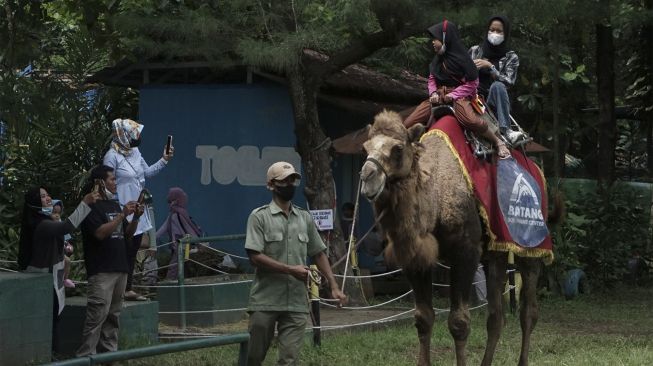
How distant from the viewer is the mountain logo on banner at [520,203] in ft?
34.2

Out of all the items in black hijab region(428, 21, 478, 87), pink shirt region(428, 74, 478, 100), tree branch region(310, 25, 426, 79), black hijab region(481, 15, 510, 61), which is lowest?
pink shirt region(428, 74, 478, 100)

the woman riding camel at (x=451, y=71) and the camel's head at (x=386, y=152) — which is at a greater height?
the woman riding camel at (x=451, y=71)

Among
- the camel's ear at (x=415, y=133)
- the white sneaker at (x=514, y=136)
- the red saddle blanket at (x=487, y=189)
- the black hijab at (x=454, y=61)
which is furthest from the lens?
the white sneaker at (x=514, y=136)

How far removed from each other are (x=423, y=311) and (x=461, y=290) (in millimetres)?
392

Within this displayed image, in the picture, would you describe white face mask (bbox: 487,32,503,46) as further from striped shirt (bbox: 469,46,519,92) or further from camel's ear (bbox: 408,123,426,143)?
camel's ear (bbox: 408,123,426,143)

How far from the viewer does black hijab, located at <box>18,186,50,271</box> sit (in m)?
9.96

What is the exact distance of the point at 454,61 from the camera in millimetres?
10164

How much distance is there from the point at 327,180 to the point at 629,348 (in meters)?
4.99

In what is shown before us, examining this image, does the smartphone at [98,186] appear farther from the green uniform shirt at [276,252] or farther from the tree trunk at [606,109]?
the tree trunk at [606,109]

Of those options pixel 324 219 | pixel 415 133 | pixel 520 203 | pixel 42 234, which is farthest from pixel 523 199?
pixel 42 234

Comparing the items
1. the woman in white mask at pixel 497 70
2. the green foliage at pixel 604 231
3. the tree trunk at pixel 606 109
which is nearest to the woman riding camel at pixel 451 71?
the woman in white mask at pixel 497 70

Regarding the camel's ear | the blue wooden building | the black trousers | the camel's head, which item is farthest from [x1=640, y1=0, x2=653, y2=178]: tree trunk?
the camel's head

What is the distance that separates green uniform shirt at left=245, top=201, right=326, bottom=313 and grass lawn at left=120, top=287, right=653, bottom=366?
299 cm

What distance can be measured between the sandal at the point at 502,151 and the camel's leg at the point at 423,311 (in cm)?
148
